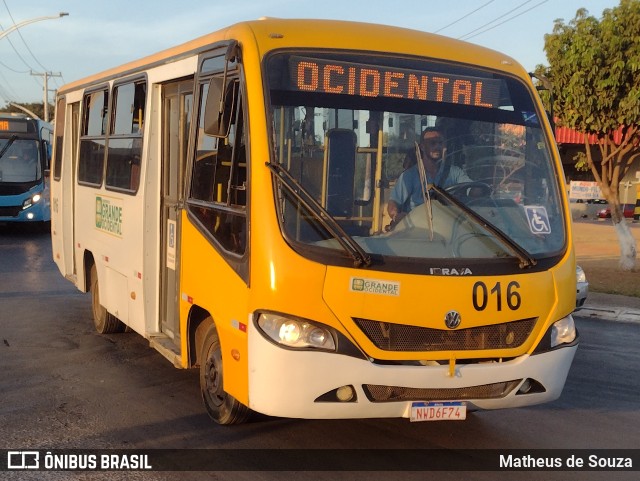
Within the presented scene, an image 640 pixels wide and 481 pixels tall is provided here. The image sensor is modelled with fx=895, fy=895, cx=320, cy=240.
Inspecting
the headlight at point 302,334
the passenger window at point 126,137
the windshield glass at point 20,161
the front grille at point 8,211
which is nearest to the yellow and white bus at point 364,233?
the headlight at point 302,334

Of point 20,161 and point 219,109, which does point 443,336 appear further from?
point 20,161

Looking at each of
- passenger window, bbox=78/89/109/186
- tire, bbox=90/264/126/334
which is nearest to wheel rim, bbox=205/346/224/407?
tire, bbox=90/264/126/334

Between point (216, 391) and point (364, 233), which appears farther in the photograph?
point (216, 391)

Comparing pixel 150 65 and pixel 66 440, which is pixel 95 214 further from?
pixel 66 440

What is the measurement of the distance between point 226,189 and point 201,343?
126cm

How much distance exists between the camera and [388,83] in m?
5.95

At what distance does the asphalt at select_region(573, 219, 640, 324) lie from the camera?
12655mm

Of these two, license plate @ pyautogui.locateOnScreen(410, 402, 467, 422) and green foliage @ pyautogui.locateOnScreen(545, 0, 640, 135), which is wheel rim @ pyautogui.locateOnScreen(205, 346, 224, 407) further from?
green foliage @ pyautogui.locateOnScreen(545, 0, 640, 135)

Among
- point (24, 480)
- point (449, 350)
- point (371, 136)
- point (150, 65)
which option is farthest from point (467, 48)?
point (24, 480)

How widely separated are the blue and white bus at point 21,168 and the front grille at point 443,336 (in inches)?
751

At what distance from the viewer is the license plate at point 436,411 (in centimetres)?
550

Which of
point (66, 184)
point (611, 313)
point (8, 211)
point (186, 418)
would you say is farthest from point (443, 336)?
point (8, 211)

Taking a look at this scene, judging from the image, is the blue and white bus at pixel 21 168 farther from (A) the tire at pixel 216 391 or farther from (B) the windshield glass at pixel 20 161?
(A) the tire at pixel 216 391

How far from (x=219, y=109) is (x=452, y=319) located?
1989 millimetres
